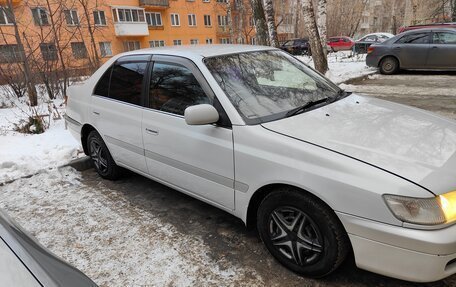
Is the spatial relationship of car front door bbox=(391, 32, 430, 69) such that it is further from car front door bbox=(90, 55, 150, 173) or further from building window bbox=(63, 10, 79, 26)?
building window bbox=(63, 10, 79, 26)

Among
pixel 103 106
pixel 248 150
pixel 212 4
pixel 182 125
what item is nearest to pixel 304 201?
pixel 248 150

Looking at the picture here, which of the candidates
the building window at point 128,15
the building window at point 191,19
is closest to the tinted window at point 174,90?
the building window at point 128,15

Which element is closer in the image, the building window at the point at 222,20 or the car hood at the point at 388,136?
the car hood at the point at 388,136

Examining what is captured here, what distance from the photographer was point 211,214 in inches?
A: 137

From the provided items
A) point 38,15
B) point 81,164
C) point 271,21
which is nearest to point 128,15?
point 38,15

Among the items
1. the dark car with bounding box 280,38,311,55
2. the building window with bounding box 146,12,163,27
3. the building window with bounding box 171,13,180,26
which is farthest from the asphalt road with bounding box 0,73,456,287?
the building window with bounding box 171,13,180,26

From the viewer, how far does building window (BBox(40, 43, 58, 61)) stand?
10.2m

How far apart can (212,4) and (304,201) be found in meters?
46.6

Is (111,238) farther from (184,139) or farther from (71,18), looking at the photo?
(71,18)

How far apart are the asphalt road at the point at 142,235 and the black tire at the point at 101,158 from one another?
129mm

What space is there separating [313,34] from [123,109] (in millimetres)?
8176

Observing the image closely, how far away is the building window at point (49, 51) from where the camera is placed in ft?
33.5

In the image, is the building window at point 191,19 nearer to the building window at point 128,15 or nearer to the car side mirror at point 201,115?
the building window at point 128,15

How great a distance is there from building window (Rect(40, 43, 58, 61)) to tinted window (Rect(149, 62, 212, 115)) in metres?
8.40
